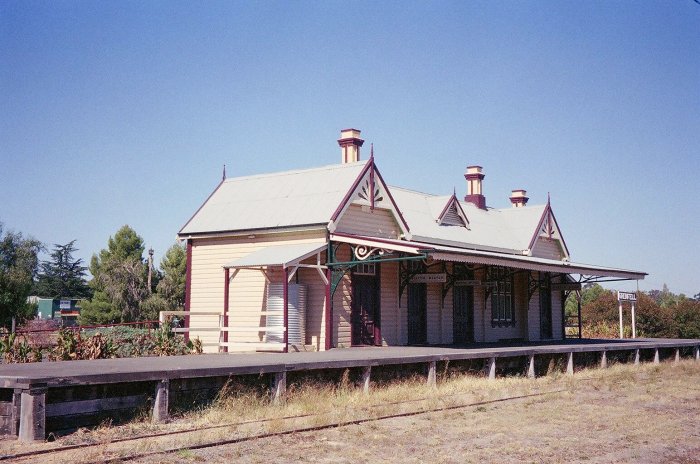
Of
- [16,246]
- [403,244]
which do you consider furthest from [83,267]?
[403,244]

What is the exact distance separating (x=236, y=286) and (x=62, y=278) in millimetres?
70355

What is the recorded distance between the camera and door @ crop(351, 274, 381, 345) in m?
21.3

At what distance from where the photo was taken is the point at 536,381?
1950cm

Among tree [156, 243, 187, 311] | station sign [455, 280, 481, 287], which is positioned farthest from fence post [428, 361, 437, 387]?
tree [156, 243, 187, 311]

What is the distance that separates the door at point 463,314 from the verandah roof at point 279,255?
688 centimetres

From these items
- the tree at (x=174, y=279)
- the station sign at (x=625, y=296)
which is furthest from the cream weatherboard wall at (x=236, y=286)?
the tree at (x=174, y=279)

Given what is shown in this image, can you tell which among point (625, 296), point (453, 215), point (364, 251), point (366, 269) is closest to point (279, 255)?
point (364, 251)

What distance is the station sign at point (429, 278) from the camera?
22500 millimetres

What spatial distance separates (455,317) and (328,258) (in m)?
7.16

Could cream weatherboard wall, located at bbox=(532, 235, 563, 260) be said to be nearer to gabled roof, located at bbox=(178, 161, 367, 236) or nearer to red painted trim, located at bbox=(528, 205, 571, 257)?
red painted trim, located at bbox=(528, 205, 571, 257)

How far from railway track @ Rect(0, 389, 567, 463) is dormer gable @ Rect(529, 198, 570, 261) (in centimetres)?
1719

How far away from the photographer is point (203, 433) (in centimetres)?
1070

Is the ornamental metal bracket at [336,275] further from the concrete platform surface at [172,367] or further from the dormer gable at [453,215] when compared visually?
the dormer gable at [453,215]

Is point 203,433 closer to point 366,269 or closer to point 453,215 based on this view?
point 366,269
